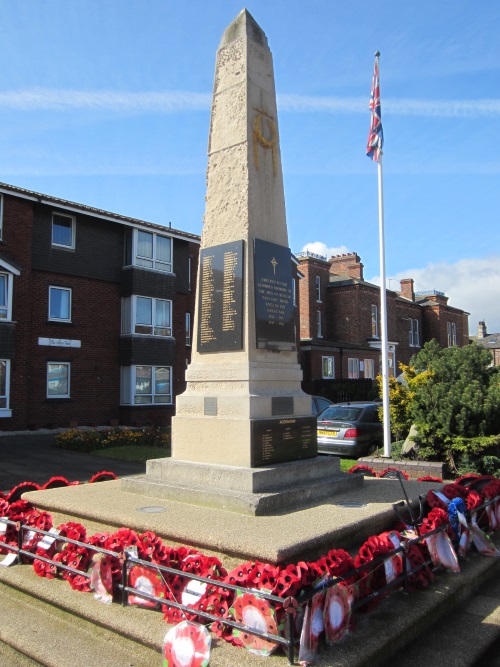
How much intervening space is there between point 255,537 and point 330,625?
1.06 meters

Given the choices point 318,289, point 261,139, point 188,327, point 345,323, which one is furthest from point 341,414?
point 345,323

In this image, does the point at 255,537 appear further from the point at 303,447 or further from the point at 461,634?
the point at 303,447

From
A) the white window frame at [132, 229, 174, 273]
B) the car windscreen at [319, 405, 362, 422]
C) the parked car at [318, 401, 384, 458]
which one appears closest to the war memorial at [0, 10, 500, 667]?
the parked car at [318, 401, 384, 458]

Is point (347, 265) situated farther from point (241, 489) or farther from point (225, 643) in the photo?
point (225, 643)

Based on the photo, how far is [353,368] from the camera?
3766 centimetres

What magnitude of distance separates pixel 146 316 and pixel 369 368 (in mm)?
18458

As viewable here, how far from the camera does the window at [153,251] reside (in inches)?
1041

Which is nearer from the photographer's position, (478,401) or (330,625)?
(330,625)

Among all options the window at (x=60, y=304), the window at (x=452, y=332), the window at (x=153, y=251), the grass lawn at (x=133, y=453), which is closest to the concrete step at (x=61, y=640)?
the grass lawn at (x=133, y=453)

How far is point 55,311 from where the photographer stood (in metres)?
23.7

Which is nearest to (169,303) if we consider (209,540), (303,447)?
(303,447)

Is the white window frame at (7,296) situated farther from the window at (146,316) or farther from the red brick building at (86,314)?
the window at (146,316)

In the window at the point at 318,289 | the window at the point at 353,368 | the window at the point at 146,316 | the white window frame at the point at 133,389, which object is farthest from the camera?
the window at the point at 318,289

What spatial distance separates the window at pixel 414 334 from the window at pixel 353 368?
1043cm
